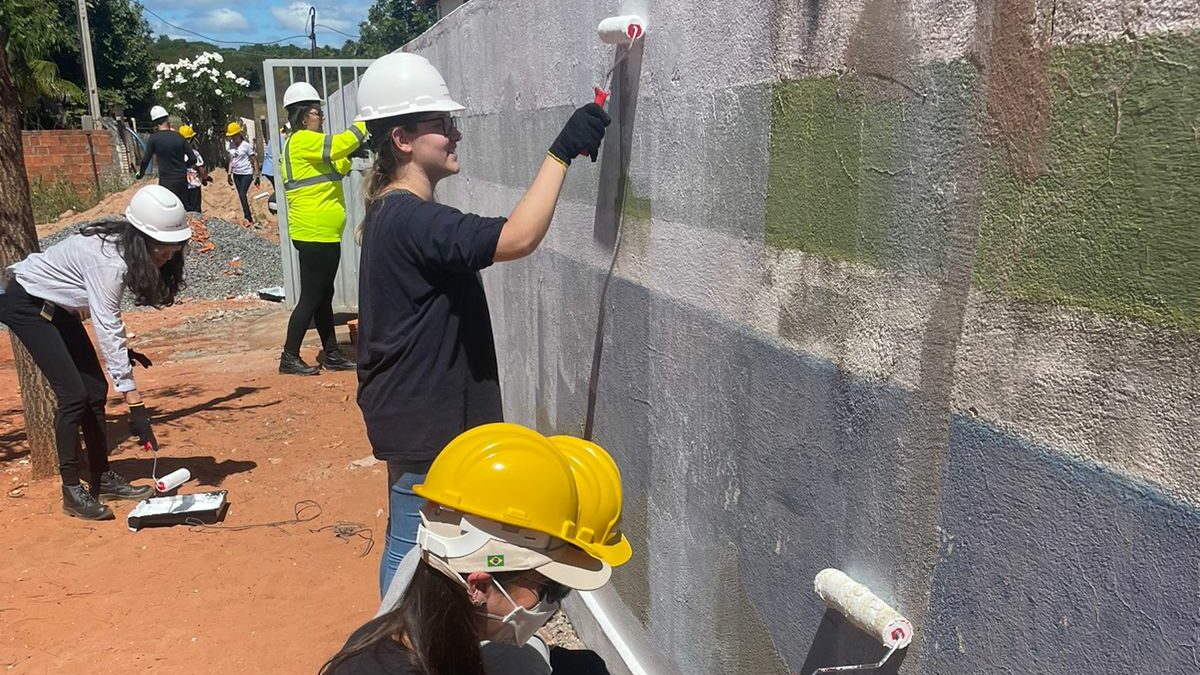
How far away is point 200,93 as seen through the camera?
29469 mm

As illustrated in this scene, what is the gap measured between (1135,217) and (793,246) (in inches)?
31.5

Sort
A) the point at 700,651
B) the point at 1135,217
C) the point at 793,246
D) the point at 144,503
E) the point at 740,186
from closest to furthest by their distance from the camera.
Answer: the point at 1135,217 < the point at 793,246 < the point at 740,186 < the point at 700,651 < the point at 144,503

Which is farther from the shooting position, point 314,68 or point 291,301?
point 291,301

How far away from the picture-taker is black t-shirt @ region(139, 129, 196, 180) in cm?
1283

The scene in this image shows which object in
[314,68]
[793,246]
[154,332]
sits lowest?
[154,332]

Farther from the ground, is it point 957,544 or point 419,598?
point 957,544

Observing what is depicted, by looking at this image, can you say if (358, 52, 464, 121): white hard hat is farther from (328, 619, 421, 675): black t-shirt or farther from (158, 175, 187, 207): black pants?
(158, 175, 187, 207): black pants

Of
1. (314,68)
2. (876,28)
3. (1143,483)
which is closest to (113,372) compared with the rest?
(876,28)

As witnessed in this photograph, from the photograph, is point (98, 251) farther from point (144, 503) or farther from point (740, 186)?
point (740, 186)

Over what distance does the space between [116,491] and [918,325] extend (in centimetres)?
491

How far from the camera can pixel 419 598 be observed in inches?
60.4

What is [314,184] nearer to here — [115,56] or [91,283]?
[91,283]

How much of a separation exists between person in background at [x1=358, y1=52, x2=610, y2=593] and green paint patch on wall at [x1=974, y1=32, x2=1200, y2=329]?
4.30ft

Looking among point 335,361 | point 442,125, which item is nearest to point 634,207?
point 442,125
